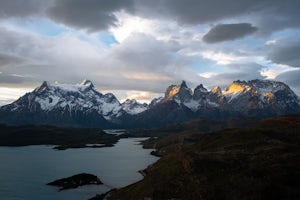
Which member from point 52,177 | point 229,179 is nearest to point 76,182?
point 52,177

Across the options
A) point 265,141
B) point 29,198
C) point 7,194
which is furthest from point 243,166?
point 7,194

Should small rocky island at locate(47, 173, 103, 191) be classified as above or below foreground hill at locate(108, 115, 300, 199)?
below

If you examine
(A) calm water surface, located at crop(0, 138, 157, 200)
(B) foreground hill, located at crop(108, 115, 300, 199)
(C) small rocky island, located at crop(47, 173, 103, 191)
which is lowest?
(A) calm water surface, located at crop(0, 138, 157, 200)

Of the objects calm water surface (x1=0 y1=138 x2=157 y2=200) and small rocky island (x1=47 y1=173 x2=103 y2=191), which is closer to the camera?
calm water surface (x1=0 y1=138 x2=157 y2=200)

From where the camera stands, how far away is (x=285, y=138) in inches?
6019

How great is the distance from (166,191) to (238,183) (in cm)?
1973

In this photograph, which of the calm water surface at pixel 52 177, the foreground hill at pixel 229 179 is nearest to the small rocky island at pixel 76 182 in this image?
the calm water surface at pixel 52 177

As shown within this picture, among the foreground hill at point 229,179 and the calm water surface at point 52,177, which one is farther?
the calm water surface at point 52,177

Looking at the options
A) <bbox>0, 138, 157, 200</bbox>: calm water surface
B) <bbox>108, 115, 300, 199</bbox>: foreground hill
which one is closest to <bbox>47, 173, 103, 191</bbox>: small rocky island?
<bbox>0, 138, 157, 200</bbox>: calm water surface

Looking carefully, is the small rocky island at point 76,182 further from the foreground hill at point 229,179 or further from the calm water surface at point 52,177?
the foreground hill at point 229,179

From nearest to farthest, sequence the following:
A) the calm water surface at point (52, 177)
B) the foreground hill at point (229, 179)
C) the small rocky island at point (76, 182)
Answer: the foreground hill at point (229, 179) < the calm water surface at point (52, 177) < the small rocky island at point (76, 182)

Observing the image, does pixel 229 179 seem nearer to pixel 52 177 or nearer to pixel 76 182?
pixel 76 182

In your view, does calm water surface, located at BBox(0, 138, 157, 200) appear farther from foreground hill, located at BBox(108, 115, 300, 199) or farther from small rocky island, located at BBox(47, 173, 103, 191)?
foreground hill, located at BBox(108, 115, 300, 199)

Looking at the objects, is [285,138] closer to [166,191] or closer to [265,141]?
[265,141]
